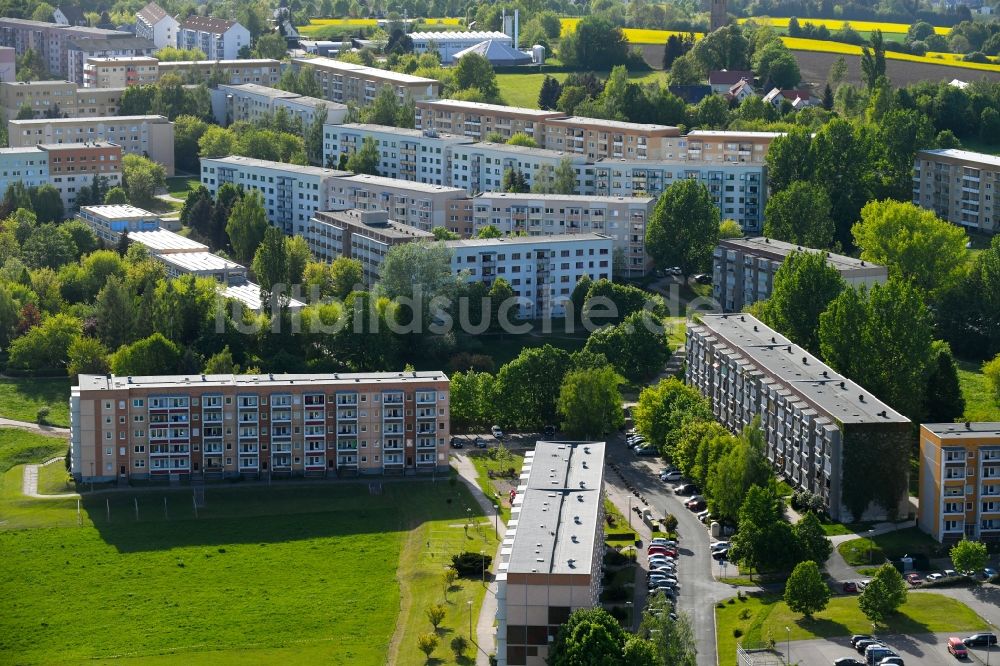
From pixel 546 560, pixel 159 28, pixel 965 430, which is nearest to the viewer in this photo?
pixel 546 560

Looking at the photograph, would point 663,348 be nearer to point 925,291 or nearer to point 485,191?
point 925,291

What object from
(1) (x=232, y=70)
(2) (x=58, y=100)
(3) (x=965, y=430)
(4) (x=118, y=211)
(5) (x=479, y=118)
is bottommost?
(3) (x=965, y=430)

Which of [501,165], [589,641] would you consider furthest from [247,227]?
[589,641]

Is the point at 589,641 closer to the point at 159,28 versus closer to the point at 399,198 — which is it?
the point at 399,198

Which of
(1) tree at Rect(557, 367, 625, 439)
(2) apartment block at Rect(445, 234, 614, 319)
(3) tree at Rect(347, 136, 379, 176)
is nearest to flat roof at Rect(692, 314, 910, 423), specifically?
(1) tree at Rect(557, 367, 625, 439)

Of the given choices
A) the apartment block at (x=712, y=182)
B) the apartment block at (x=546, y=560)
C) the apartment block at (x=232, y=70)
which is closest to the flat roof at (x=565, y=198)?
the apartment block at (x=712, y=182)

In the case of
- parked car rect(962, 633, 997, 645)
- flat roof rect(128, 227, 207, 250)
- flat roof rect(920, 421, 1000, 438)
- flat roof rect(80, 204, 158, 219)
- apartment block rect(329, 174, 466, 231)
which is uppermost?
apartment block rect(329, 174, 466, 231)

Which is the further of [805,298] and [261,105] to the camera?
[261,105]

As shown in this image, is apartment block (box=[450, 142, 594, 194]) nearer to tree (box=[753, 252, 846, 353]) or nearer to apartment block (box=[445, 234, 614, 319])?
apartment block (box=[445, 234, 614, 319])
